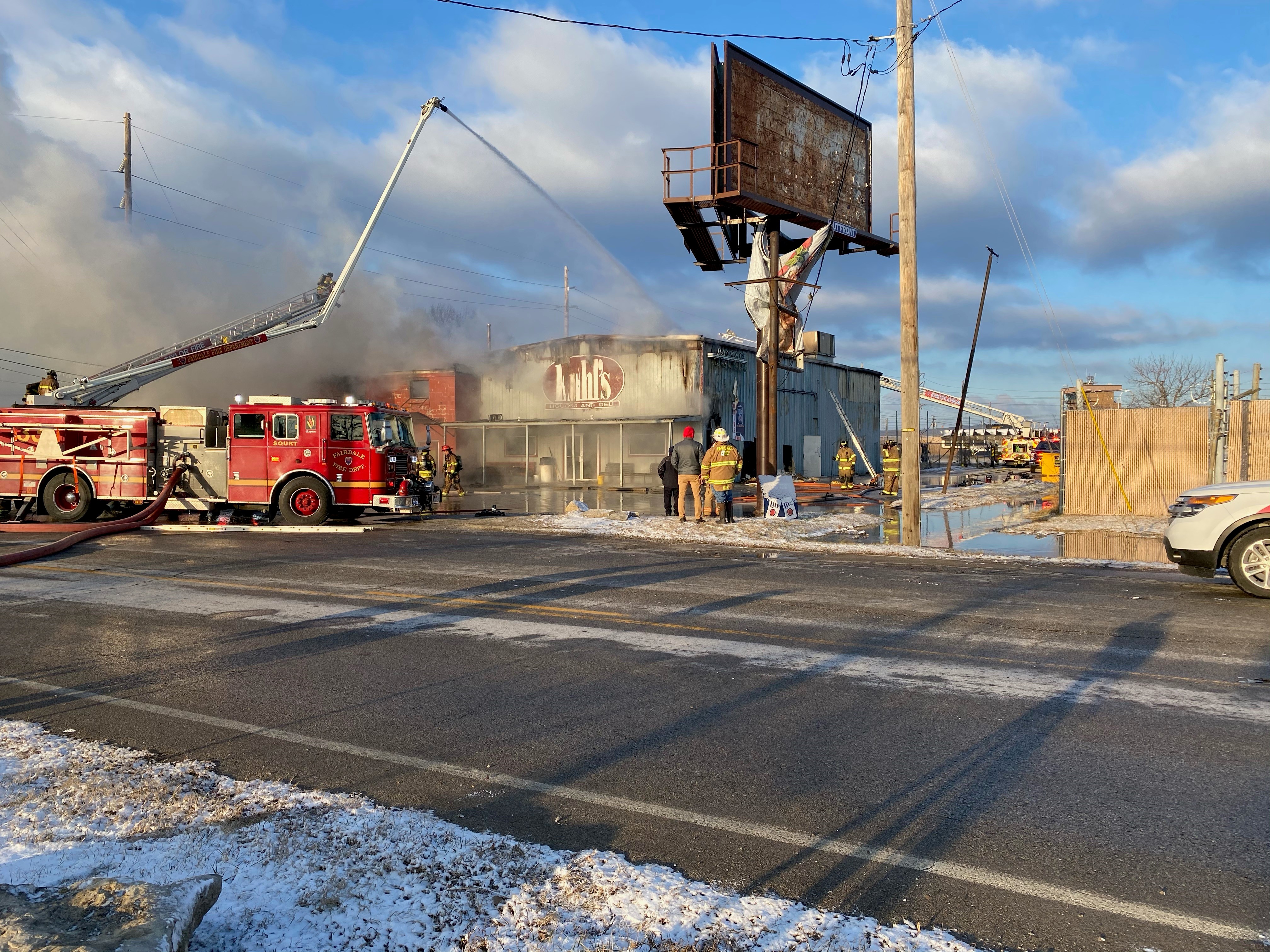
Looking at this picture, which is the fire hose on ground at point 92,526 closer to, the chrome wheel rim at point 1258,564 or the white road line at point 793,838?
the white road line at point 793,838

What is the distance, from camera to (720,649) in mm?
6754

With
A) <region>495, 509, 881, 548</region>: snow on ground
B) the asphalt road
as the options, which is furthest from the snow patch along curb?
the asphalt road

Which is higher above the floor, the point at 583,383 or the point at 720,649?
the point at 583,383

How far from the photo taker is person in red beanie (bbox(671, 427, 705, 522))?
54.9ft

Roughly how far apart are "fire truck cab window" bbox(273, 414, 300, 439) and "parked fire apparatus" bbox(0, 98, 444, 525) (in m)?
0.02

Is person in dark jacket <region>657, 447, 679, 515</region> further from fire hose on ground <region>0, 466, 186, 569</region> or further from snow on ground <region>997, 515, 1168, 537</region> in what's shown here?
fire hose on ground <region>0, 466, 186, 569</region>

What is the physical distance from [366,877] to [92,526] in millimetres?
15854

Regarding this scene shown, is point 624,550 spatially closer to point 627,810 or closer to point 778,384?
point 627,810

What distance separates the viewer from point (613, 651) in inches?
265

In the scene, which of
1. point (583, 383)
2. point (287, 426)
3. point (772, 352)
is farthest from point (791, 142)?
point (583, 383)

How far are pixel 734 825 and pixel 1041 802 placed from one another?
1368 millimetres

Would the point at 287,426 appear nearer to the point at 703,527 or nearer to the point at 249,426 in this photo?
the point at 249,426

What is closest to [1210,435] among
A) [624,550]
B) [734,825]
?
[624,550]

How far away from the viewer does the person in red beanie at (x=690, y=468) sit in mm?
16734
